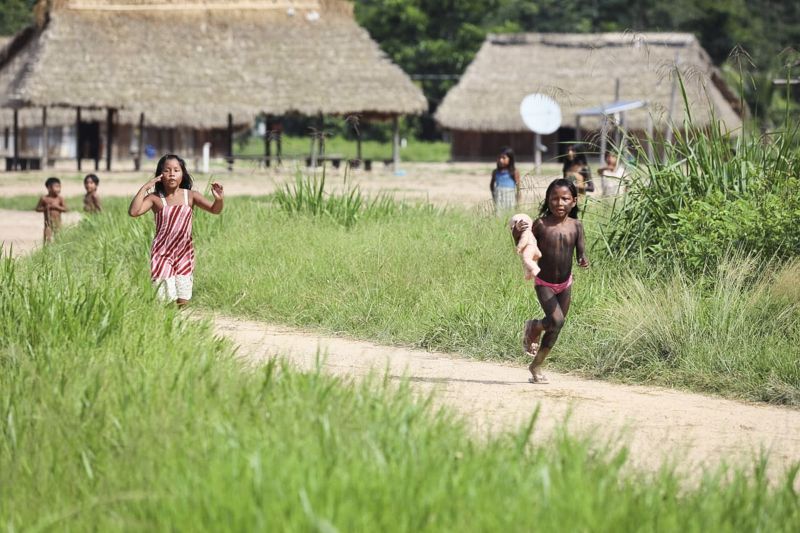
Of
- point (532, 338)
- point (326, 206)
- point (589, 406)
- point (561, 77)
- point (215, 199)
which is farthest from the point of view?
point (561, 77)

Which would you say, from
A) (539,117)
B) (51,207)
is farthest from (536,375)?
(539,117)

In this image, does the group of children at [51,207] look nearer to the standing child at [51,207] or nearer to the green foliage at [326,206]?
the standing child at [51,207]

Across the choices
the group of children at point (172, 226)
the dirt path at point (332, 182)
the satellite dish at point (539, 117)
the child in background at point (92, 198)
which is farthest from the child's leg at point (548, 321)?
the dirt path at point (332, 182)

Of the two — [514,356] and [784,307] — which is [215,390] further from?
[784,307]

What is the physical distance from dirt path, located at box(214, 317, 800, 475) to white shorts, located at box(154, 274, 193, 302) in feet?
1.51

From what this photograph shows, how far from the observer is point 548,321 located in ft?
24.0

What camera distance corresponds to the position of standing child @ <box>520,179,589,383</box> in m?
7.28

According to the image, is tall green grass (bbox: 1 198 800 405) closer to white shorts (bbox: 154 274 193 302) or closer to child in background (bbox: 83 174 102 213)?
white shorts (bbox: 154 274 193 302)

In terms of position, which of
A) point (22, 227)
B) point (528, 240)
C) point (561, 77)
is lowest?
point (22, 227)

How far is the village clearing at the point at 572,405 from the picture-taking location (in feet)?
18.3

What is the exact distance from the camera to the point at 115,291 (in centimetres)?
685

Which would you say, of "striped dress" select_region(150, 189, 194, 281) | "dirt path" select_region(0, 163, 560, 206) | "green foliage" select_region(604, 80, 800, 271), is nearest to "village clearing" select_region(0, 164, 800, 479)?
"striped dress" select_region(150, 189, 194, 281)

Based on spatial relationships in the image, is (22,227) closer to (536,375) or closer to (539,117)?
(539,117)

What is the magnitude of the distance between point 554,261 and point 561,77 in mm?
39084
